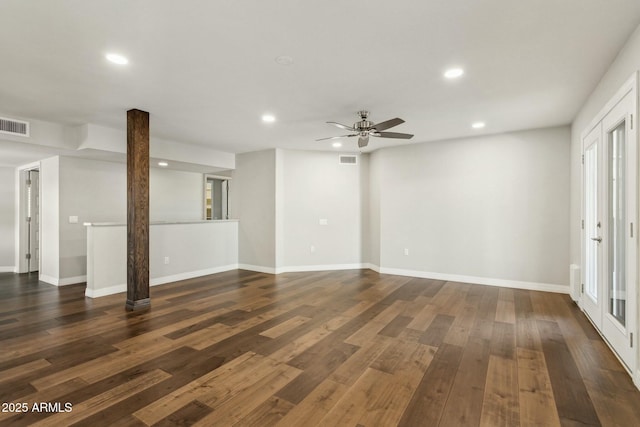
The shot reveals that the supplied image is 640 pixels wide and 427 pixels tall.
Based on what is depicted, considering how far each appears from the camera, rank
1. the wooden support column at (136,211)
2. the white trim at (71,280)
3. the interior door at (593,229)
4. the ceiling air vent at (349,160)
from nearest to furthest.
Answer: the interior door at (593,229) < the wooden support column at (136,211) < the white trim at (71,280) < the ceiling air vent at (349,160)

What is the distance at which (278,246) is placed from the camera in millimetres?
6637

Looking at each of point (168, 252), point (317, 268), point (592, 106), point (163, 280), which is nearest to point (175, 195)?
point (168, 252)

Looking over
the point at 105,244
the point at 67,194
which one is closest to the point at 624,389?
the point at 105,244

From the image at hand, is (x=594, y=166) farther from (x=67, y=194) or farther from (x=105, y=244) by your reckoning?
(x=67, y=194)

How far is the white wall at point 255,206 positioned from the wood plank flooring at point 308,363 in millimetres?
2264

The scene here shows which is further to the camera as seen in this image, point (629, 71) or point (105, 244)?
point (105, 244)

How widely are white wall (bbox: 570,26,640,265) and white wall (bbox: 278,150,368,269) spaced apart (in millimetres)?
3663

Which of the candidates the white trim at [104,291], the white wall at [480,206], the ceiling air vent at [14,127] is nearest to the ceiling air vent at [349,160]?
the white wall at [480,206]

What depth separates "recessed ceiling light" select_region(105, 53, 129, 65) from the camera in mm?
2730

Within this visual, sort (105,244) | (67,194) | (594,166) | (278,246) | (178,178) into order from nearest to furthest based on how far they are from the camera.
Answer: (594,166), (105,244), (67,194), (278,246), (178,178)

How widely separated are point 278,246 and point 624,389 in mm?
5398

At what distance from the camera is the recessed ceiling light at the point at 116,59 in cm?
273

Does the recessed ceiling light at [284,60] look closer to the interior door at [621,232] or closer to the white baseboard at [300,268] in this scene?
the interior door at [621,232]

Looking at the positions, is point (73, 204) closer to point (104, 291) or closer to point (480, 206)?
point (104, 291)
